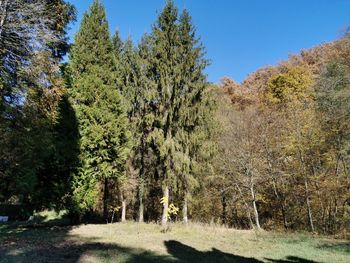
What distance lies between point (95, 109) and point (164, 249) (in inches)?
343

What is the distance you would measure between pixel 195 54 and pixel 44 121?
1131cm

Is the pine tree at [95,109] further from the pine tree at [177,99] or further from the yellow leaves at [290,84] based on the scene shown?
the yellow leaves at [290,84]

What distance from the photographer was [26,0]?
9102 mm

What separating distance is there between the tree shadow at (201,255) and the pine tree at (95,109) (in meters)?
6.17

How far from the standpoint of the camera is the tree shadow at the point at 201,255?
27.4 ft

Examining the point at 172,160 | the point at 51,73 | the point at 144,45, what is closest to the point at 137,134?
the point at 172,160

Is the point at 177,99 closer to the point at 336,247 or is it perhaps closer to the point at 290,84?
the point at 336,247

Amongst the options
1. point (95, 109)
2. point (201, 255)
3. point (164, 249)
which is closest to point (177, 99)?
point (95, 109)

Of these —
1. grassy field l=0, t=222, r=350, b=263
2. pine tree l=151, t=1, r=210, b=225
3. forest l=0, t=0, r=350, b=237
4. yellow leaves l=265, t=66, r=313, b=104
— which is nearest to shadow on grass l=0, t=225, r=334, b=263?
grassy field l=0, t=222, r=350, b=263

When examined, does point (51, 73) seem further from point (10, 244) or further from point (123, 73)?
point (123, 73)

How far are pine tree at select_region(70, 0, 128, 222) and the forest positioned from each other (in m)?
0.06

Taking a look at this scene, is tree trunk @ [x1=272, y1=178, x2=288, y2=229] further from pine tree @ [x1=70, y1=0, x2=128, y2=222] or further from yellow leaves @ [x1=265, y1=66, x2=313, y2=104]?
yellow leaves @ [x1=265, y1=66, x2=313, y2=104]

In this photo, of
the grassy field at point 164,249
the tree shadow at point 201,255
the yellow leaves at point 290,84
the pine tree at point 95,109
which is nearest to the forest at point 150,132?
the pine tree at point 95,109

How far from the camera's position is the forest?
29.6ft
